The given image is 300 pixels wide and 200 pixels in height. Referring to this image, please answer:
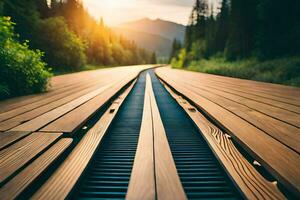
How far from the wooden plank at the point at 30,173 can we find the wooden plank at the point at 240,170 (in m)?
1.24

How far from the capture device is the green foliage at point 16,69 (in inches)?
209

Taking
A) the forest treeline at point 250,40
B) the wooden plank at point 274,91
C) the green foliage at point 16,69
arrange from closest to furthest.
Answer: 1. the wooden plank at point 274,91
2. the green foliage at point 16,69
3. the forest treeline at point 250,40

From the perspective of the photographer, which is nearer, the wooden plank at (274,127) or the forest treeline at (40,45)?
the wooden plank at (274,127)

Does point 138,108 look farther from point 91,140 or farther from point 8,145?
point 8,145

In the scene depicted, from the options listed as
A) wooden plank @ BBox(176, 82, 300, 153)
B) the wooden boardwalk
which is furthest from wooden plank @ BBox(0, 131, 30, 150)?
wooden plank @ BBox(176, 82, 300, 153)

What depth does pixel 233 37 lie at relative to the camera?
37.6m

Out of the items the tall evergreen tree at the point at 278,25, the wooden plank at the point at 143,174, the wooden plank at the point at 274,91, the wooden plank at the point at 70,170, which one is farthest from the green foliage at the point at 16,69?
the tall evergreen tree at the point at 278,25

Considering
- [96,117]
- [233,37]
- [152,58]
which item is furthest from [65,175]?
[152,58]

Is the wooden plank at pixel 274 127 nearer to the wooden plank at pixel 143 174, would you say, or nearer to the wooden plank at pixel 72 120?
the wooden plank at pixel 143 174

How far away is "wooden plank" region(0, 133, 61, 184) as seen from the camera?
5.72ft

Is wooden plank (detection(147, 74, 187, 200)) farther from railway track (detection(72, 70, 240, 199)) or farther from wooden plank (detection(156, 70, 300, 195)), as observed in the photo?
wooden plank (detection(156, 70, 300, 195))

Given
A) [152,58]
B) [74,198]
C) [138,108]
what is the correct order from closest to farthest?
[74,198], [138,108], [152,58]

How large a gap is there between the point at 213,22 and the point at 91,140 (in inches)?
2108

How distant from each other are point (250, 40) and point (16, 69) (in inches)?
1380
